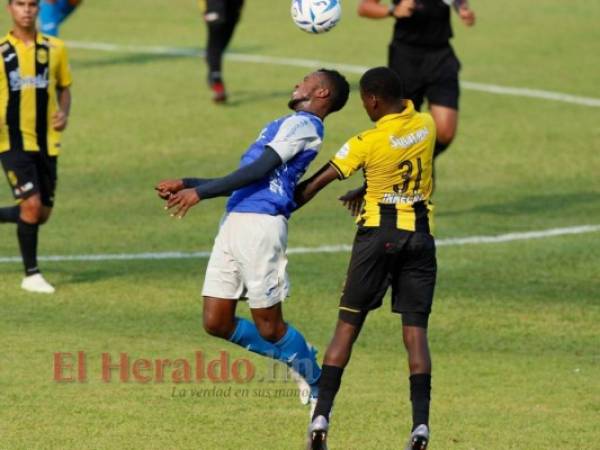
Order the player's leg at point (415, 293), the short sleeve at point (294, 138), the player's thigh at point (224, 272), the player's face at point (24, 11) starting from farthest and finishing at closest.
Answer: the player's face at point (24, 11)
the player's thigh at point (224, 272)
the short sleeve at point (294, 138)
the player's leg at point (415, 293)

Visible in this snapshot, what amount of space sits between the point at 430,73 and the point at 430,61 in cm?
13

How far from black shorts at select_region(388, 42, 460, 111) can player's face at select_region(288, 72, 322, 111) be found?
5661 millimetres

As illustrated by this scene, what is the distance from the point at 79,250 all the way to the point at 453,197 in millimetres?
4443

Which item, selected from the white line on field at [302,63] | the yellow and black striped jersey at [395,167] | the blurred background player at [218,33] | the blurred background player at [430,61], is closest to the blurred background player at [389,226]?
the yellow and black striped jersey at [395,167]

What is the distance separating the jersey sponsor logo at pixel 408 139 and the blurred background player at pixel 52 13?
1244 cm

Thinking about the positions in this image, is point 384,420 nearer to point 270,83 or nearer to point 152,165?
point 152,165

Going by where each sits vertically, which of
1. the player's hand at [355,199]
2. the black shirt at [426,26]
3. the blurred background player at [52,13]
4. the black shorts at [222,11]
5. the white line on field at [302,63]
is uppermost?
the player's hand at [355,199]

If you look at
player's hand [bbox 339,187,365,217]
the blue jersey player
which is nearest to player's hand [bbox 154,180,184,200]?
the blue jersey player

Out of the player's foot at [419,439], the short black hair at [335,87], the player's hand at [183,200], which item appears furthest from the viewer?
the short black hair at [335,87]

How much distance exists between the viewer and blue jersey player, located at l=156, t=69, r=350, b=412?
8648 millimetres

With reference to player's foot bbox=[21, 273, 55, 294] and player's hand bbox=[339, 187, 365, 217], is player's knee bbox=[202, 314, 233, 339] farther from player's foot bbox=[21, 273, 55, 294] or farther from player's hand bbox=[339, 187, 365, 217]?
player's foot bbox=[21, 273, 55, 294]

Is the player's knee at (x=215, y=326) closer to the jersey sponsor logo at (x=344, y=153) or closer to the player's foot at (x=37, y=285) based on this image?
the jersey sponsor logo at (x=344, y=153)

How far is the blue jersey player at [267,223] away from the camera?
8.65 metres

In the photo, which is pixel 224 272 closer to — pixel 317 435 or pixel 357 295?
pixel 357 295
